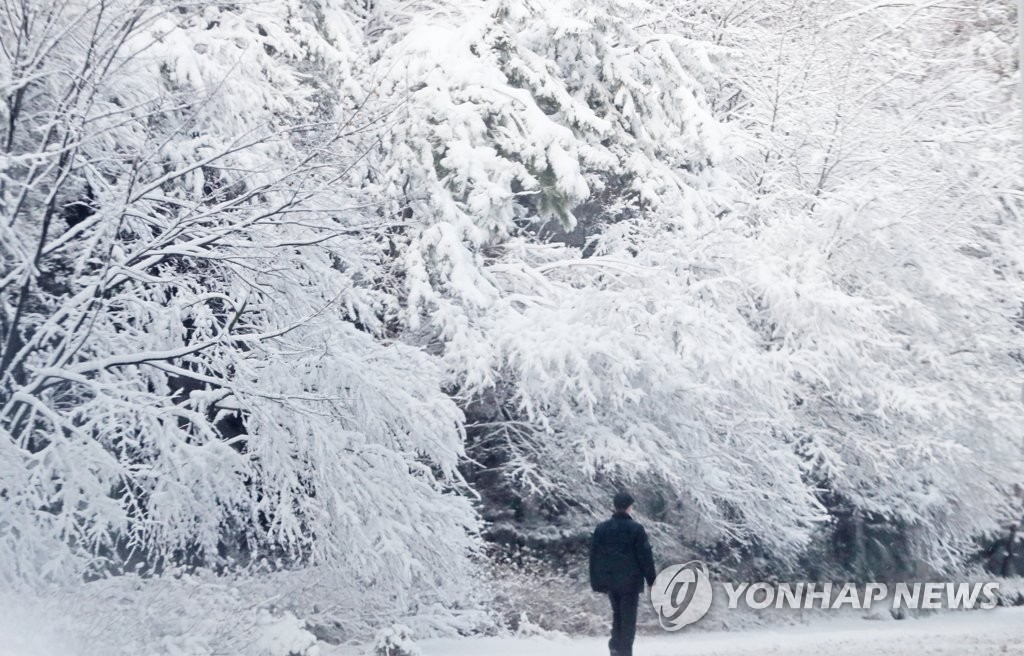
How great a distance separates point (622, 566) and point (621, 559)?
6cm

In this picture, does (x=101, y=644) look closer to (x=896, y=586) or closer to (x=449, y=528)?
(x=449, y=528)

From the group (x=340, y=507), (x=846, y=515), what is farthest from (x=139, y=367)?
(x=846, y=515)

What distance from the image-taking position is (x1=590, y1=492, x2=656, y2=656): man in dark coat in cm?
917

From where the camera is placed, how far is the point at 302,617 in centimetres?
1248

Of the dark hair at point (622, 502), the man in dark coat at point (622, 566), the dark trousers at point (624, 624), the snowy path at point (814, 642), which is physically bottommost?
the snowy path at point (814, 642)

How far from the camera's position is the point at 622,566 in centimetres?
916

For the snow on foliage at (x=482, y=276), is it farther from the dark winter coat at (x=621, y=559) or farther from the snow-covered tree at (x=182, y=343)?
the dark winter coat at (x=621, y=559)

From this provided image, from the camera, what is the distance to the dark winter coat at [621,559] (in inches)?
361

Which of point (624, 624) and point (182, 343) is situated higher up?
point (182, 343)
